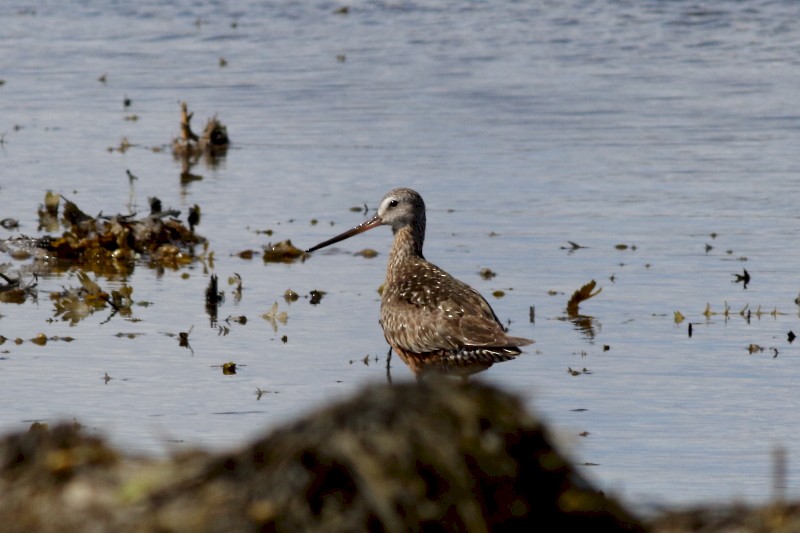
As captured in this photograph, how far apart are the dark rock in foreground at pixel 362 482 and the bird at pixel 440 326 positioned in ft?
16.6

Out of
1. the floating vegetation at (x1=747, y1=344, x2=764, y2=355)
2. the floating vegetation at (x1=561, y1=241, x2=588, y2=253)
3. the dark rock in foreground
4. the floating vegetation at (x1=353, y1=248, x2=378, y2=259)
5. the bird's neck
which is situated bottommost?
the floating vegetation at (x1=747, y1=344, x2=764, y2=355)

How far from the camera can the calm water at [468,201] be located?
26.2ft

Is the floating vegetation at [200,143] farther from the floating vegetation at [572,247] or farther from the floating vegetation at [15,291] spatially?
the floating vegetation at [15,291]

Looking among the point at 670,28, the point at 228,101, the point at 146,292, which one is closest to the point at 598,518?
the point at 146,292

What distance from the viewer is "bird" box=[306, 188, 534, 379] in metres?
8.54

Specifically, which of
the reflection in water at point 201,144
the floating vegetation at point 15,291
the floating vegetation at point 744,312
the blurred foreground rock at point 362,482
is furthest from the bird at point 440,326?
the reflection in water at point 201,144

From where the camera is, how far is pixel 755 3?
2561 cm

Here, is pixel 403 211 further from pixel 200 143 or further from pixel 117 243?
pixel 200 143

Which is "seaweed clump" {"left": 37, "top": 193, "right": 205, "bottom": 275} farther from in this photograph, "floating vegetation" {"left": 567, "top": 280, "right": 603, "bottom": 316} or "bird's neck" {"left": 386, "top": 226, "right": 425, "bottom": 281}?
"floating vegetation" {"left": 567, "top": 280, "right": 603, "bottom": 316}

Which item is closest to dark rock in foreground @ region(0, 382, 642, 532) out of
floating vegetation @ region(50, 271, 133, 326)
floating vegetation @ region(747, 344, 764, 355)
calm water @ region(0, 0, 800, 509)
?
calm water @ region(0, 0, 800, 509)

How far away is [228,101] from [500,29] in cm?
745

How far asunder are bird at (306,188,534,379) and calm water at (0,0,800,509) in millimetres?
270

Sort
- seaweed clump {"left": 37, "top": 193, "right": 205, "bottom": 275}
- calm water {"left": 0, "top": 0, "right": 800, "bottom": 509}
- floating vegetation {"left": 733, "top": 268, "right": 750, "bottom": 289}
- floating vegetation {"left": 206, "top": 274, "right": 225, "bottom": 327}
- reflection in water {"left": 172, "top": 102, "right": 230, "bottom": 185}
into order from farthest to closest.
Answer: reflection in water {"left": 172, "top": 102, "right": 230, "bottom": 185} → seaweed clump {"left": 37, "top": 193, "right": 205, "bottom": 275} → floating vegetation {"left": 733, "top": 268, "right": 750, "bottom": 289} → floating vegetation {"left": 206, "top": 274, "right": 225, "bottom": 327} → calm water {"left": 0, "top": 0, "right": 800, "bottom": 509}

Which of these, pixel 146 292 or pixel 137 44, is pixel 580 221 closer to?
pixel 146 292
